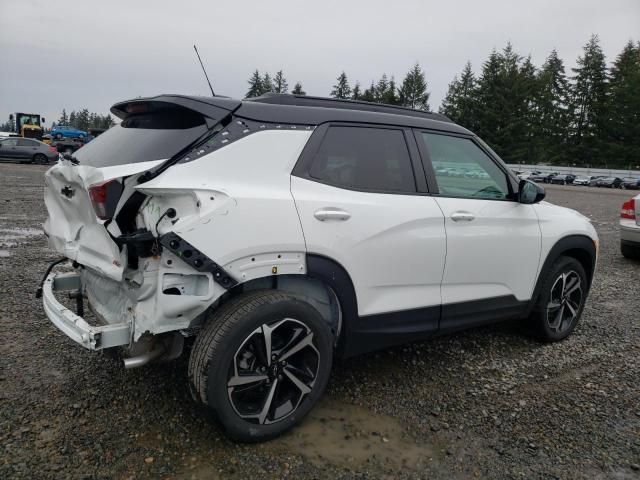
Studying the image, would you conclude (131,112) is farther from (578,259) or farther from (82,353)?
(578,259)

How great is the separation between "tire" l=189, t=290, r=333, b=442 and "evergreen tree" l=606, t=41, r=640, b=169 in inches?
2724

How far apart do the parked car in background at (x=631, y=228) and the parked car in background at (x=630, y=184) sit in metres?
42.6

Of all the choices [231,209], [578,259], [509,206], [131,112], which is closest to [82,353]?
[131,112]

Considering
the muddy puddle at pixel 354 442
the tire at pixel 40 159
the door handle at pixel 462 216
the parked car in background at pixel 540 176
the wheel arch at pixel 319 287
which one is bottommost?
the tire at pixel 40 159

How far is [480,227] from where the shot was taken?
134 inches

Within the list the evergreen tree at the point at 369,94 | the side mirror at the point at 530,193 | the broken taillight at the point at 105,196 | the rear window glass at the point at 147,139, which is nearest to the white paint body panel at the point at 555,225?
the side mirror at the point at 530,193

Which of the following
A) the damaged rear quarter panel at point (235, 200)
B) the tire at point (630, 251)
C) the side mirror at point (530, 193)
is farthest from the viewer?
the tire at point (630, 251)

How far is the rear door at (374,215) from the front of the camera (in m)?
2.69

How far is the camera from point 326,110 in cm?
298

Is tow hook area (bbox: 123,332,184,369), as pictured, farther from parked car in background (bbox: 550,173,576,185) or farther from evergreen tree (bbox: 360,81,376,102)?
evergreen tree (bbox: 360,81,376,102)

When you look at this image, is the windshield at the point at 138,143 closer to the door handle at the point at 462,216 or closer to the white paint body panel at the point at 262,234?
the white paint body panel at the point at 262,234

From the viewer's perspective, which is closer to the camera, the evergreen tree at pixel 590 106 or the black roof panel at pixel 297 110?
the black roof panel at pixel 297 110

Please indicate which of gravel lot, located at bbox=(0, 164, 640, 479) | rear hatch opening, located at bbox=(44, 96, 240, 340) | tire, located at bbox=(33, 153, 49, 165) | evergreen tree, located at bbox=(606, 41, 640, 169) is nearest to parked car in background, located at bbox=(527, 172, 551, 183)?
evergreen tree, located at bbox=(606, 41, 640, 169)

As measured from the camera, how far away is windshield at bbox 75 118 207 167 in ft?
8.38
